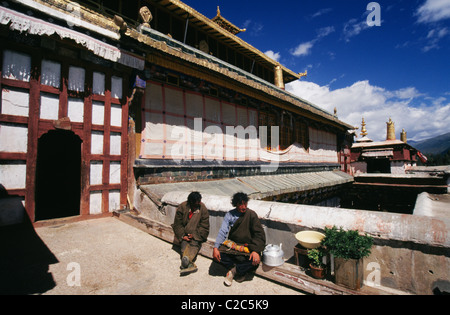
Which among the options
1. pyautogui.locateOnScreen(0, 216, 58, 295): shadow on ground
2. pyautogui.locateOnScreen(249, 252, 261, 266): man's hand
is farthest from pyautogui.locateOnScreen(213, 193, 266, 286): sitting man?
pyautogui.locateOnScreen(0, 216, 58, 295): shadow on ground

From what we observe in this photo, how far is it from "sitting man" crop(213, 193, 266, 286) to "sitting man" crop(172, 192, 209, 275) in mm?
478

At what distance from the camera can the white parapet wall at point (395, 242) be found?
7.73ft

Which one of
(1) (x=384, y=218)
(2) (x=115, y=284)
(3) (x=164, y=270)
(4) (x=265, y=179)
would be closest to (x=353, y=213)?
(1) (x=384, y=218)

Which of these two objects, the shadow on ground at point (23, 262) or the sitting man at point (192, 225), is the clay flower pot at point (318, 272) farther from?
the shadow on ground at point (23, 262)

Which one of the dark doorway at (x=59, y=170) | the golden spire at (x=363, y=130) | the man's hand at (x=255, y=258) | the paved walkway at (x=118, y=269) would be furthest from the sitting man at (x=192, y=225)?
the golden spire at (x=363, y=130)

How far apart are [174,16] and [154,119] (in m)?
6.40

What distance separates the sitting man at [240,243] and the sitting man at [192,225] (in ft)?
1.57

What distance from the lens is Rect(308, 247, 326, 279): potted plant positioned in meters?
2.84

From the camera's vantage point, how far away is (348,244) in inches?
103

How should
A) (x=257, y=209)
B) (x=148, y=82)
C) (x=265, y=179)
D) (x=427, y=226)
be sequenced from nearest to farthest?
(x=427, y=226)
(x=257, y=209)
(x=148, y=82)
(x=265, y=179)

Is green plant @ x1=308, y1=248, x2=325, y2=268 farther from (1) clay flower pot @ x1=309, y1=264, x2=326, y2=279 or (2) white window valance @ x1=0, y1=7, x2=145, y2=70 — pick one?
(2) white window valance @ x1=0, y1=7, x2=145, y2=70

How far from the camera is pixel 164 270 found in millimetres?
3559

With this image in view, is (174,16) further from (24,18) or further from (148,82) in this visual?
(24,18)

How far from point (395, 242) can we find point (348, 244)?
0.54 metres
